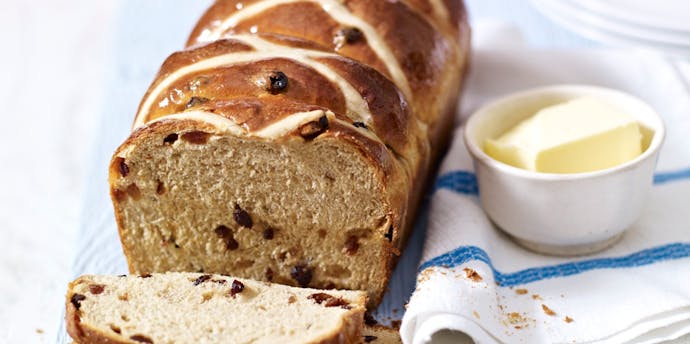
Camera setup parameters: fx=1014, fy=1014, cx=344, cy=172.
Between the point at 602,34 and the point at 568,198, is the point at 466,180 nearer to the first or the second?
the point at 568,198

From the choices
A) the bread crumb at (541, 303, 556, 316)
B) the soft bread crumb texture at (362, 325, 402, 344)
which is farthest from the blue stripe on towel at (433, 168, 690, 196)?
the soft bread crumb texture at (362, 325, 402, 344)

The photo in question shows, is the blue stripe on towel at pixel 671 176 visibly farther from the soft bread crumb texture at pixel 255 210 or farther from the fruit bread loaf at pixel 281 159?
the soft bread crumb texture at pixel 255 210

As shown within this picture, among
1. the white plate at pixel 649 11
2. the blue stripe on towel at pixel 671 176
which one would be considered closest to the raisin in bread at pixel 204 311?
the blue stripe on towel at pixel 671 176

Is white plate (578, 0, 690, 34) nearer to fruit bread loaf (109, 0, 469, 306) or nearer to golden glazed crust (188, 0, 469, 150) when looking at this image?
golden glazed crust (188, 0, 469, 150)

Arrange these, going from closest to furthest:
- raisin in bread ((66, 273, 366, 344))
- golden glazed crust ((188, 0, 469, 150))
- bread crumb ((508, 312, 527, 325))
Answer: raisin in bread ((66, 273, 366, 344))
bread crumb ((508, 312, 527, 325))
golden glazed crust ((188, 0, 469, 150))

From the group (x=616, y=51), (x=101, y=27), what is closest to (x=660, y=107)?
(x=616, y=51)

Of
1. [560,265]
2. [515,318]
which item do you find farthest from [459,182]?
[515,318]
